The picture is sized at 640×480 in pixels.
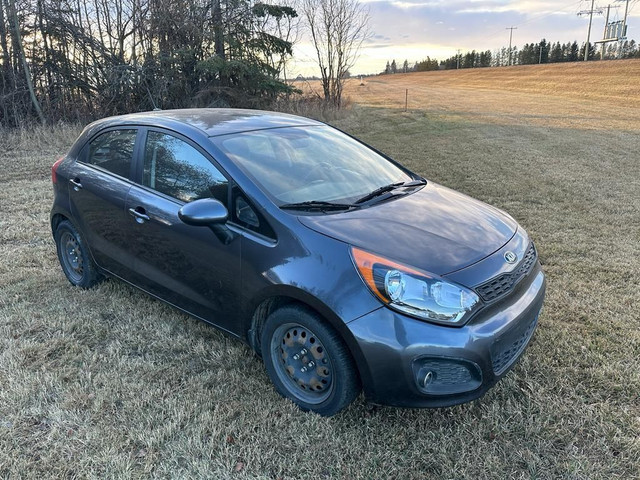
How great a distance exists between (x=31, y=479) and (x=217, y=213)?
1.55m

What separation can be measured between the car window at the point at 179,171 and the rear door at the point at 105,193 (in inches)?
9.1

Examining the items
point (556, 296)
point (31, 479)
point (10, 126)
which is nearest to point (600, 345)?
point (556, 296)

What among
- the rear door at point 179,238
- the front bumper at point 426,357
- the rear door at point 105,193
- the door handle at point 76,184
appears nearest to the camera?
the front bumper at point 426,357

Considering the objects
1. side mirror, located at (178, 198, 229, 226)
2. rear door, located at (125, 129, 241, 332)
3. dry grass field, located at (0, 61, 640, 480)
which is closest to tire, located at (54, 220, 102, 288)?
dry grass field, located at (0, 61, 640, 480)

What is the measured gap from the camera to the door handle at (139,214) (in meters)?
3.26

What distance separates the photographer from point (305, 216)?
8.79 feet

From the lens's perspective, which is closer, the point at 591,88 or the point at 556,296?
the point at 556,296

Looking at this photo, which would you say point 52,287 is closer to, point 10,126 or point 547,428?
point 547,428

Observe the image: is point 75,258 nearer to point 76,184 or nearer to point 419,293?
point 76,184

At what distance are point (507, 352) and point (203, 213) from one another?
1771mm

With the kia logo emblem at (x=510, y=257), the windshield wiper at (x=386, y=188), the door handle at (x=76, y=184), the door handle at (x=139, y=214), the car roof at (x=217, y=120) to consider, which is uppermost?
the car roof at (x=217, y=120)

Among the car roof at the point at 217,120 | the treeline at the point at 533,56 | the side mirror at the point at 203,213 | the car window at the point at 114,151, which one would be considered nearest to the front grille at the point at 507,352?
the side mirror at the point at 203,213

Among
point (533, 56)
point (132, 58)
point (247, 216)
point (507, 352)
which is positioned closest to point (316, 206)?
point (247, 216)

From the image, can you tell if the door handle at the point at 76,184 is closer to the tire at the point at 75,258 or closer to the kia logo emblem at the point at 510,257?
the tire at the point at 75,258
